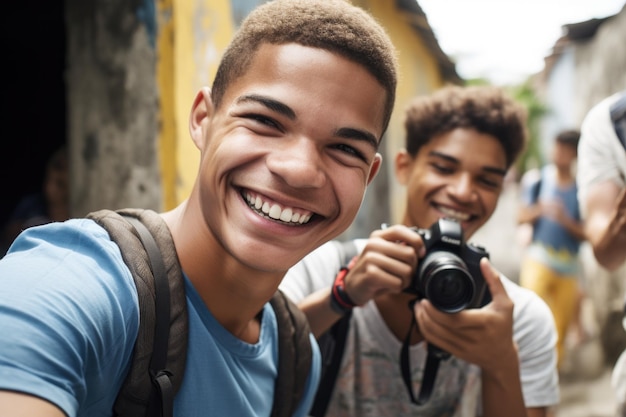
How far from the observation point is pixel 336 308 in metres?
1.79

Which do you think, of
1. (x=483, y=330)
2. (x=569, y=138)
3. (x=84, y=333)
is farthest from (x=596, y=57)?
(x=84, y=333)

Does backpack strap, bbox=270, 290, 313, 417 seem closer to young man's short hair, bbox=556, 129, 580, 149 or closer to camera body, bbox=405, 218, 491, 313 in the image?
camera body, bbox=405, 218, 491, 313

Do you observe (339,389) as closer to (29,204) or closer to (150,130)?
(150,130)

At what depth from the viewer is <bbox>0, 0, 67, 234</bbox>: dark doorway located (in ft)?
17.3

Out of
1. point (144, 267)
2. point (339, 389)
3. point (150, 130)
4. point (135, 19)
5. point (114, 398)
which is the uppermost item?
point (135, 19)

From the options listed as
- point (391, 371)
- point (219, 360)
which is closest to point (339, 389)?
point (391, 371)

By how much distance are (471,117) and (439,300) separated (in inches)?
31.0

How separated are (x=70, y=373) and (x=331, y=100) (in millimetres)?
671

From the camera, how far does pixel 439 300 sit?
1669 mm

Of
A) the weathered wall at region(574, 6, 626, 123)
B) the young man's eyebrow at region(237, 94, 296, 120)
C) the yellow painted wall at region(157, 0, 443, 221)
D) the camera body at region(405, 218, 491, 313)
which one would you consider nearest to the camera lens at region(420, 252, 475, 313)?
the camera body at region(405, 218, 491, 313)

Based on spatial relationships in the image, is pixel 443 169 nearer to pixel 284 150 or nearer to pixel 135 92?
pixel 284 150

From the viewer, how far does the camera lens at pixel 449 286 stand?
1.65m

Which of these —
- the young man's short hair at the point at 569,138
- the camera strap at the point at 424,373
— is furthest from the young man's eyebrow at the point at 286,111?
the young man's short hair at the point at 569,138

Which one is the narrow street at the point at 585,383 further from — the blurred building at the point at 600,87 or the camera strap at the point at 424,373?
the camera strap at the point at 424,373
